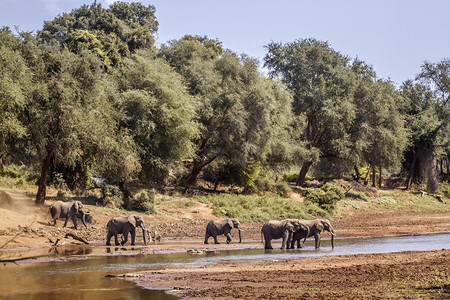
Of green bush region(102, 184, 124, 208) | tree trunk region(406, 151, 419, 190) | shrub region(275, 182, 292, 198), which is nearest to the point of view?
green bush region(102, 184, 124, 208)

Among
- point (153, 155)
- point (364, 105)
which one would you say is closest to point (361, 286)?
point (153, 155)

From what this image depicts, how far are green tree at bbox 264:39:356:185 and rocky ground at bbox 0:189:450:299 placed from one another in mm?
23362

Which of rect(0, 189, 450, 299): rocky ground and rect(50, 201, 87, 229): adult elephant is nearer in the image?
rect(0, 189, 450, 299): rocky ground

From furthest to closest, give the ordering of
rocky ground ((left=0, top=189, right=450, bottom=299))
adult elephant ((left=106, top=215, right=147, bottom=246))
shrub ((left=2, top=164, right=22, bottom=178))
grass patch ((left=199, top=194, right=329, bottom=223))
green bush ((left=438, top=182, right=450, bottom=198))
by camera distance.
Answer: green bush ((left=438, top=182, right=450, bottom=198)) < grass patch ((left=199, top=194, right=329, bottom=223)) < shrub ((left=2, top=164, right=22, bottom=178)) < adult elephant ((left=106, top=215, right=147, bottom=246)) < rocky ground ((left=0, top=189, right=450, bottom=299))

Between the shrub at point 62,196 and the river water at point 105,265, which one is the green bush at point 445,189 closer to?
the river water at point 105,265

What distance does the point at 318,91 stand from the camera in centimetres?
5772

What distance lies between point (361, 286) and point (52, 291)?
771 cm

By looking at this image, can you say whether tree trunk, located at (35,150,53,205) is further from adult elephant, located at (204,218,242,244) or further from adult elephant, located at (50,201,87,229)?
adult elephant, located at (204,218,242,244)

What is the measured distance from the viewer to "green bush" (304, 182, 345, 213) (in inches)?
1873

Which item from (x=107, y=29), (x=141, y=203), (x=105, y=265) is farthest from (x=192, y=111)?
(x=107, y=29)

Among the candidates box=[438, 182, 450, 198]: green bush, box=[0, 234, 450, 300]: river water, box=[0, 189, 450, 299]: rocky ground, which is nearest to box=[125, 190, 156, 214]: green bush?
box=[0, 189, 450, 299]: rocky ground

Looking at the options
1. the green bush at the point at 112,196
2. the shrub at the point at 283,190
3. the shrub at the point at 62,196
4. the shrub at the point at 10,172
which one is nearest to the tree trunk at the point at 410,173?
the shrub at the point at 283,190

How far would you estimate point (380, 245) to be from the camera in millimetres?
27438

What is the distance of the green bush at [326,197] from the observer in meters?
47.6
